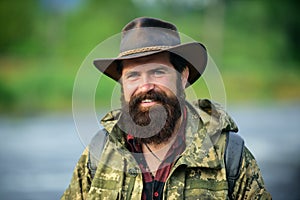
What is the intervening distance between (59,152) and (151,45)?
846 cm

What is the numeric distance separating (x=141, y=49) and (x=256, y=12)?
3246cm

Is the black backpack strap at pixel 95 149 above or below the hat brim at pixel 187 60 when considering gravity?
below

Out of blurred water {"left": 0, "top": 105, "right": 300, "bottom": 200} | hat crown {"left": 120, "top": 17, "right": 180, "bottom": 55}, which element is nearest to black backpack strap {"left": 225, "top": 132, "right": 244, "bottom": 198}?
hat crown {"left": 120, "top": 17, "right": 180, "bottom": 55}

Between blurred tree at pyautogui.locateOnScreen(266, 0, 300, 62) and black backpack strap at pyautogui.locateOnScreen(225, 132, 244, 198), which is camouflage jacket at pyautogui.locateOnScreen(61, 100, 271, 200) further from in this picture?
blurred tree at pyautogui.locateOnScreen(266, 0, 300, 62)

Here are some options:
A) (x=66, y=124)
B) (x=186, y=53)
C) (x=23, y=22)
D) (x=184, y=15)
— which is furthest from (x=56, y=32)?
(x=186, y=53)

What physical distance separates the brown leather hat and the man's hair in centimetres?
3

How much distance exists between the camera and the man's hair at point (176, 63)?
14.6ft

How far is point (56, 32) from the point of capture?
3033cm

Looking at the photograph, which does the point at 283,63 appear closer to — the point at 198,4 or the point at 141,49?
the point at 198,4

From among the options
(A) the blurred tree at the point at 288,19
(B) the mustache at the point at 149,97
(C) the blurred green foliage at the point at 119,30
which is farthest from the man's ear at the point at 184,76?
(A) the blurred tree at the point at 288,19

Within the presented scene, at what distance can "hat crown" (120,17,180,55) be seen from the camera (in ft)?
14.2

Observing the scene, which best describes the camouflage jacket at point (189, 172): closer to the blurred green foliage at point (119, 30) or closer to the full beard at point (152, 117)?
the full beard at point (152, 117)

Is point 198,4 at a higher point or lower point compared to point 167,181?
higher

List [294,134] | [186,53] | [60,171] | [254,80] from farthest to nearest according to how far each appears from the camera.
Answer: [254,80] < [294,134] < [60,171] < [186,53]
